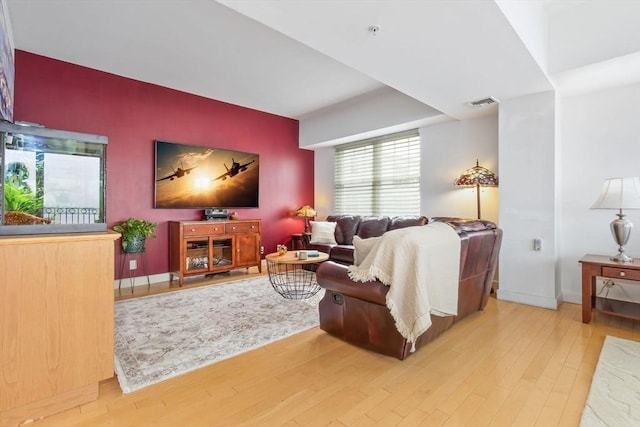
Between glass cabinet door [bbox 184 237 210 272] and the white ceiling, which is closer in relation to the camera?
the white ceiling

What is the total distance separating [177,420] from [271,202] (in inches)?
173

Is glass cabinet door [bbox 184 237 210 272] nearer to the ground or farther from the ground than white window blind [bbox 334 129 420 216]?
nearer to the ground

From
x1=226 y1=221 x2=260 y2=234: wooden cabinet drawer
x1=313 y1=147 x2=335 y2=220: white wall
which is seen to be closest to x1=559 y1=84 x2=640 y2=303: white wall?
x1=313 y1=147 x2=335 y2=220: white wall

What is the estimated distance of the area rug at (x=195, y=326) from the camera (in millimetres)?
2104

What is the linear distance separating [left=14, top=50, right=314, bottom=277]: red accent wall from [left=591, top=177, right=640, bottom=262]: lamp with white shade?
4590 mm

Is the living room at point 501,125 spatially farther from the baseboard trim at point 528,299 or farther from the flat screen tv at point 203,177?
the flat screen tv at point 203,177

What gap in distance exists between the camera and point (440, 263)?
7.18 ft

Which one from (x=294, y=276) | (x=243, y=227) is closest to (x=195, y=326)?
(x=294, y=276)

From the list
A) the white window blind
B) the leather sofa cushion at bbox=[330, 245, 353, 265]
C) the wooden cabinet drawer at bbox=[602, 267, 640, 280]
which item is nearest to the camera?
the wooden cabinet drawer at bbox=[602, 267, 640, 280]

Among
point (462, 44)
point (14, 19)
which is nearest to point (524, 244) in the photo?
point (462, 44)

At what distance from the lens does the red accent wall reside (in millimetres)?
3594

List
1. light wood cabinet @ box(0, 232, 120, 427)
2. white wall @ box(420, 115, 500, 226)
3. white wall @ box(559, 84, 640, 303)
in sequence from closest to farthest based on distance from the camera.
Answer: light wood cabinet @ box(0, 232, 120, 427) → white wall @ box(559, 84, 640, 303) → white wall @ box(420, 115, 500, 226)

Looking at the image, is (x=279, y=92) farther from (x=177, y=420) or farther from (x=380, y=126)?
(x=177, y=420)

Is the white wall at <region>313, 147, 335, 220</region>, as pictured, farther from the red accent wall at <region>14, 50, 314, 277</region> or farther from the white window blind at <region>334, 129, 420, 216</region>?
the red accent wall at <region>14, 50, 314, 277</region>
